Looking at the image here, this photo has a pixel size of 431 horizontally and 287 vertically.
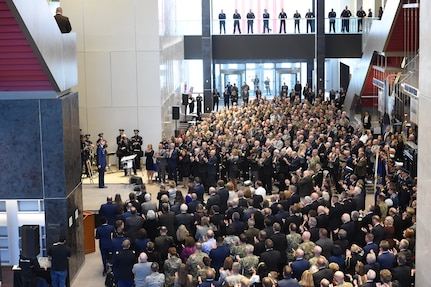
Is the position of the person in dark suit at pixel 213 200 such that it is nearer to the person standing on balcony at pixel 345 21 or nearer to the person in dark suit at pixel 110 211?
the person in dark suit at pixel 110 211

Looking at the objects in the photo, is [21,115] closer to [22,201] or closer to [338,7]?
[22,201]

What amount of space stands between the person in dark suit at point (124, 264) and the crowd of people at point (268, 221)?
18mm

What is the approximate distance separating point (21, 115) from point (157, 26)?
12.4m

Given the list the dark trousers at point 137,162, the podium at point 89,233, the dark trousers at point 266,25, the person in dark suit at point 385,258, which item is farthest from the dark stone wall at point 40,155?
the dark trousers at point 266,25

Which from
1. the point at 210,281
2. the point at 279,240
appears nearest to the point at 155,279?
the point at 210,281

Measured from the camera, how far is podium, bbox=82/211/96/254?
719 inches

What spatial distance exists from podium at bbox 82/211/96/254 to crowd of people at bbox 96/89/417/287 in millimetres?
1057

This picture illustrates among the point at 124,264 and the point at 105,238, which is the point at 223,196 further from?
the point at 124,264

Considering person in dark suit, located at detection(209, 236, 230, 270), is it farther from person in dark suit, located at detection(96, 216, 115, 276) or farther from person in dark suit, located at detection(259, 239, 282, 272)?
person in dark suit, located at detection(96, 216, 115, 276)

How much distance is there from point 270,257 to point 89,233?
5.95 meters

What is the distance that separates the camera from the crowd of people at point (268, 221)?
524 inches

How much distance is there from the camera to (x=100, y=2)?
90.4ft

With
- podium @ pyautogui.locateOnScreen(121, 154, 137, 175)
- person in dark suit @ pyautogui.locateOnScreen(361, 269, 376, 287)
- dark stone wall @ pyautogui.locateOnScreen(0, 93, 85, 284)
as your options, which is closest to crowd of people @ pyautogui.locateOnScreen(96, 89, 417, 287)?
person in dark suit @ pyautogui.locateOnScreen(361, 269, 376, 287)

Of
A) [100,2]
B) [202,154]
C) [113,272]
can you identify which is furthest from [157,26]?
[113,272]
